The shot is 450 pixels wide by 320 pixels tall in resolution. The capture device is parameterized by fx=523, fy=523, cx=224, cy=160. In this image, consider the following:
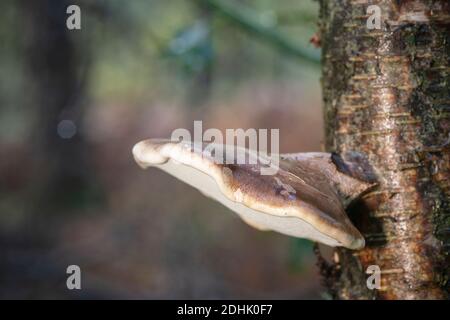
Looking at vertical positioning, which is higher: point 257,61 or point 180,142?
point 257,61

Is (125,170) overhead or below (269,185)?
overhead

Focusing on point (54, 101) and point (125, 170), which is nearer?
point (54, 101)

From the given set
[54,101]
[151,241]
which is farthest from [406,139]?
[54,101]

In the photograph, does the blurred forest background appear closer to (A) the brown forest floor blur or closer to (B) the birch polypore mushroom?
(A) the brown forest floor blur

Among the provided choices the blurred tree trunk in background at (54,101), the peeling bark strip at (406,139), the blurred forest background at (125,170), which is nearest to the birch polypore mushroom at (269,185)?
the peeling bark strip at (406,139)

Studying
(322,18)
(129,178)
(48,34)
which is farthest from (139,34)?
(322,18)

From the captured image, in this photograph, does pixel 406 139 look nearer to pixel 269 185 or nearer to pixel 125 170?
pixel 269 185
